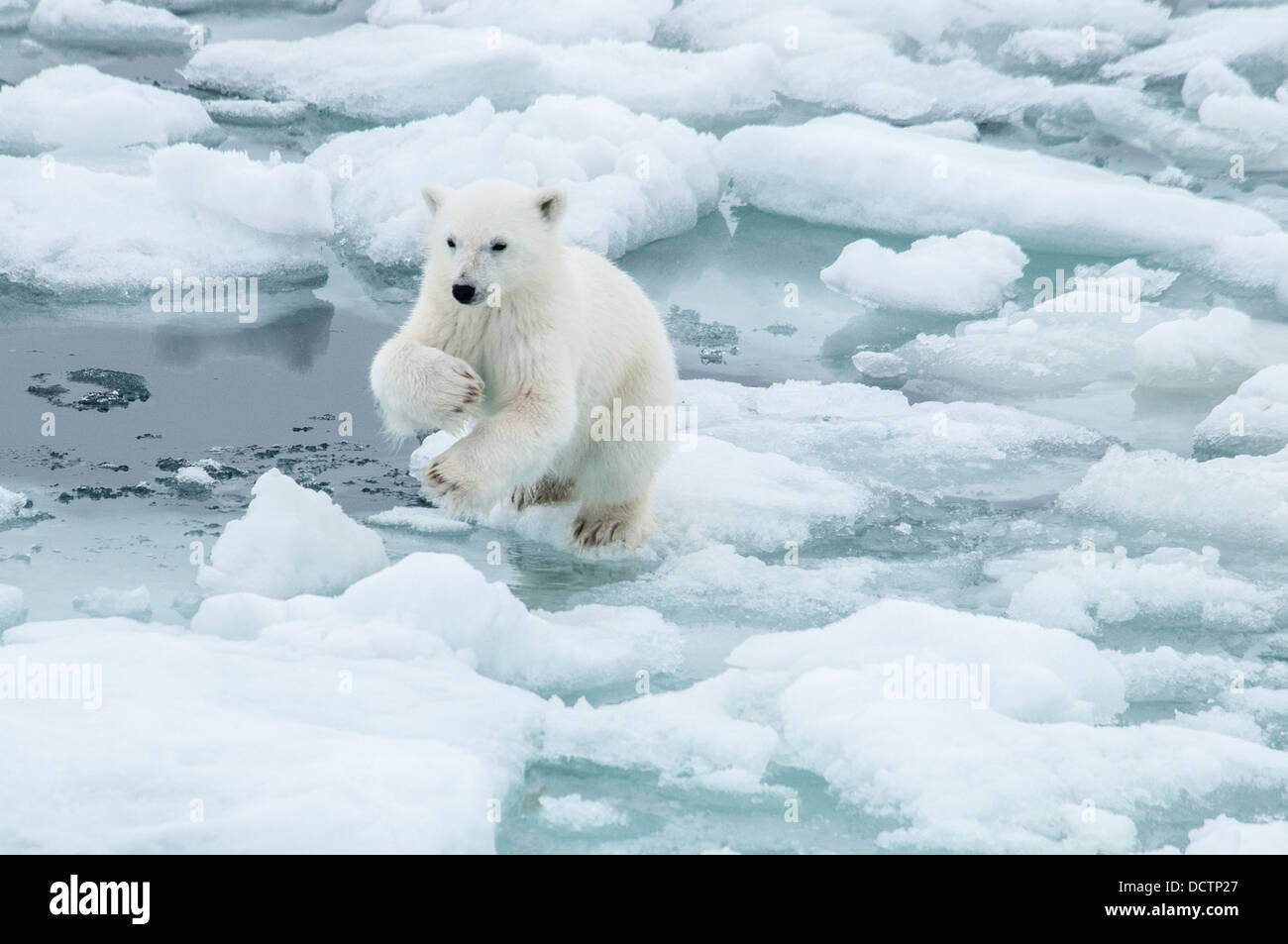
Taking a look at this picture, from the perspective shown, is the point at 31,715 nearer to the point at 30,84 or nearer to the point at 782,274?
the point at 782,274

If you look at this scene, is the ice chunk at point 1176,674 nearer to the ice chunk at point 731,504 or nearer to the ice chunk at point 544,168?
the ice chunk at point 731,504

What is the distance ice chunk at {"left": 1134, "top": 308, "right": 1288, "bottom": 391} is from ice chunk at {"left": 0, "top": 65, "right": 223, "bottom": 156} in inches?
209

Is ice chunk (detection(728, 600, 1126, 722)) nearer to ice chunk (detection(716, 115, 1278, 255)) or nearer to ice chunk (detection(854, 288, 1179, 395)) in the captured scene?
ice chunk (detection(854, 288, 1179, 395))

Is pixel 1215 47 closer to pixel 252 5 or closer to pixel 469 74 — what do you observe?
pixel 469 74

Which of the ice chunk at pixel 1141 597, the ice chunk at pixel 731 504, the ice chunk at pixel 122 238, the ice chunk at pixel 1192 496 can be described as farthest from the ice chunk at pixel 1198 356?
the ice chunk at pixel 122 238

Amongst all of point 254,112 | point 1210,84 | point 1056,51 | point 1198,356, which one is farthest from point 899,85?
point 1198,356

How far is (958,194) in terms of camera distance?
7625mm

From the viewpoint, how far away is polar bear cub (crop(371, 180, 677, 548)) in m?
3.86

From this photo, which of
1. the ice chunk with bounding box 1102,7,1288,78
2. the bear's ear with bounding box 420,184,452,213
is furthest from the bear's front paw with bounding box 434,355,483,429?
the ice chunk with bounding box 1102,7,1288,78

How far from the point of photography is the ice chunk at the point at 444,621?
3457 mm

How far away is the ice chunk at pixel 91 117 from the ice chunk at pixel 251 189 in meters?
1.66

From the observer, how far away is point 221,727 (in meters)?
2.84

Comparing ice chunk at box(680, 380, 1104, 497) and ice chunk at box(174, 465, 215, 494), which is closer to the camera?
ice chunk at box(174, 465, 215, 494)

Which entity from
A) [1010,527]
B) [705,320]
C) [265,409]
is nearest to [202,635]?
[265,409]
